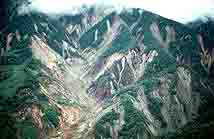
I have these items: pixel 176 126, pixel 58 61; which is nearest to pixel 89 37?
pixel 58 61

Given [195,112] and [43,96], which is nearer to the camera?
[43,96]

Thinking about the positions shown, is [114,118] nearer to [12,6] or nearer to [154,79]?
[154,79]

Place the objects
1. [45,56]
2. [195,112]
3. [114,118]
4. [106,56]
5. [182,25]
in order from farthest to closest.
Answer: [182,25]
[106,56]
[45,56]
[195,112]
[114,118]

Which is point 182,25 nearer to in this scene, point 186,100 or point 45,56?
point 186,100

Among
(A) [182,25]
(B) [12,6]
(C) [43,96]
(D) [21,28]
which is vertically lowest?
(C) [43,96]

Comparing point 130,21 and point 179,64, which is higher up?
point 130,21

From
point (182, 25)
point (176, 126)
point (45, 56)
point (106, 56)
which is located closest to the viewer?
point (176, 126)

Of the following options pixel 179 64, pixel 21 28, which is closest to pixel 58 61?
pixel 21 28
